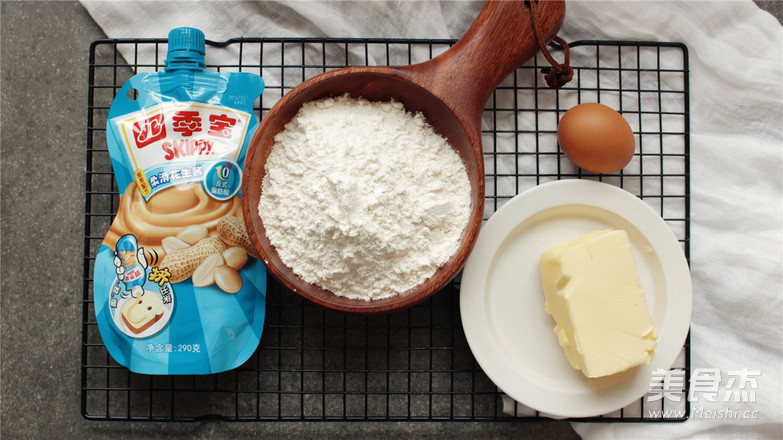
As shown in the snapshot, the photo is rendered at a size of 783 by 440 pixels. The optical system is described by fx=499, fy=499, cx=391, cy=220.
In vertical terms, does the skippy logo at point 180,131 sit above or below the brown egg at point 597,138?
below

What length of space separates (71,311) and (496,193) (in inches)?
29.9

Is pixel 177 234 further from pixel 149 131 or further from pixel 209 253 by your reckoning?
pixel 149 131

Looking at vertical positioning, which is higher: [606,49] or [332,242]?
Result: [606,49]

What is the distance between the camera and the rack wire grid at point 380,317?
835mm

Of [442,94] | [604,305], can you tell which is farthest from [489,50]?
[604,305]

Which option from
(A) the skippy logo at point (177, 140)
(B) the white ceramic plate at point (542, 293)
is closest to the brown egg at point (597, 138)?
(B) the white ceramic plate at point (542, 293)

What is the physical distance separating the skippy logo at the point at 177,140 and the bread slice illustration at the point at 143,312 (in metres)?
0.16

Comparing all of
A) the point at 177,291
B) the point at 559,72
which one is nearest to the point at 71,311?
the point at 177,291

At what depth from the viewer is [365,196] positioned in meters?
0.65

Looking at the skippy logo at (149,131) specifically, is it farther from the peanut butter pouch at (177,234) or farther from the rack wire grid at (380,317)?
the rack wire grid at (380,317)

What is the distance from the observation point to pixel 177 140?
775 mm

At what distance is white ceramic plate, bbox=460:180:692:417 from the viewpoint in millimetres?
777

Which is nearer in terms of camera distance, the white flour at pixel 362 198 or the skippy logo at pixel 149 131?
the white flour at pixel 362 198

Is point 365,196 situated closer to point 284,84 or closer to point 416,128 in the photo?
point 416,128
